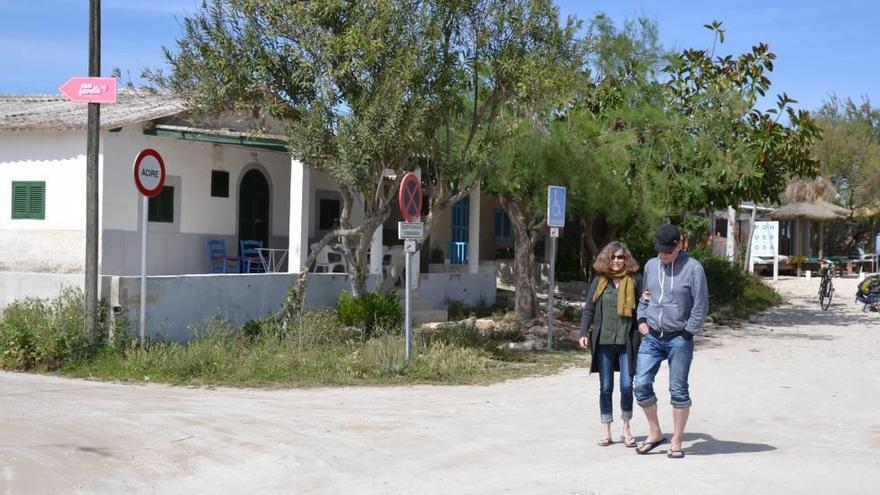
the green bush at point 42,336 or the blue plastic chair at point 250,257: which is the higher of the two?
the blue plastic chair at point 250,257

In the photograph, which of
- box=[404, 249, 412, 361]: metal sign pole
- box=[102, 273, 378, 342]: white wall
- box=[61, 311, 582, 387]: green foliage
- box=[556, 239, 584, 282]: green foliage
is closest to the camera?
box=[61, 311, 582, 387]: green foliage

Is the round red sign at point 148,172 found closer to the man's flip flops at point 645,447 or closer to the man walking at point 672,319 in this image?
the man walking at point 672,319

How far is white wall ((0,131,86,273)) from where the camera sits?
17.5 metres

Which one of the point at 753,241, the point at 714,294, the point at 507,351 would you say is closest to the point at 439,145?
the point at 507,351

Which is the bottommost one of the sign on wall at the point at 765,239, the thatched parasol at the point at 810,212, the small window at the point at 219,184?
the sign on wall at the point at 765,239

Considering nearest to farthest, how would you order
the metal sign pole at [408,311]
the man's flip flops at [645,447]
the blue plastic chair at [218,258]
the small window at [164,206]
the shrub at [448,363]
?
the man's flip flops at [645,447], the metal sign pole at [408,311], the shrub at [448,363], the small window at [164,206], the blue plastic chair at [218,258]

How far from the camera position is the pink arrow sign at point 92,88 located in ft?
41.8

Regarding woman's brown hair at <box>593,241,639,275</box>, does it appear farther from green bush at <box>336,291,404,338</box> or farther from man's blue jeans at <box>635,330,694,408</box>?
green bush at <box>336,291,404,338</box>

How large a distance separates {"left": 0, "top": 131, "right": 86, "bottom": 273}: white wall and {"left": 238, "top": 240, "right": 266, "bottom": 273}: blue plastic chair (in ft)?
11.1

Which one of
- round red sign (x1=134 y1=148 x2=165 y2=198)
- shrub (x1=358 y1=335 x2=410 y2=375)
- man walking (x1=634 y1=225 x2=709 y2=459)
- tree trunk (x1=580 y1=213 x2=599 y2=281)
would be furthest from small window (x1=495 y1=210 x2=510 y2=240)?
man walking (x1=634 y1=225 x2=709 y2=459)

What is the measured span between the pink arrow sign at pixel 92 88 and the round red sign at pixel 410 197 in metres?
3.88

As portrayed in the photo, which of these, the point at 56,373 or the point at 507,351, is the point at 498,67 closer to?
the point at 507,351

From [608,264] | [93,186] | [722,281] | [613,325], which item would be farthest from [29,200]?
[722,281]

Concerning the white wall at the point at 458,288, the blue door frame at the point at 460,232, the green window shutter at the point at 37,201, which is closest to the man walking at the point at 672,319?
the white wall at the point at 458,288
